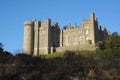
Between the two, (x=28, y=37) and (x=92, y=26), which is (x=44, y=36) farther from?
(x=92, y=26)

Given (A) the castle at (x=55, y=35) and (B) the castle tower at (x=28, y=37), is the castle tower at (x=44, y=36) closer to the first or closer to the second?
(A) the castle at (x=55, y=35)

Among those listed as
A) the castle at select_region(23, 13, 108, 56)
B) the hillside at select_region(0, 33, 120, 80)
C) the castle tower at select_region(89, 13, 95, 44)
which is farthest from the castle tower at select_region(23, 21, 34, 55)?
the hillside at select_region(0, 33, 120, 80)

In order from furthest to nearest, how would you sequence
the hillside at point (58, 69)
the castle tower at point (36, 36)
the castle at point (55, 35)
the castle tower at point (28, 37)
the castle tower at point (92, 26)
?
the castle tower at point (28, 37), the castle tower at point (36, 36), the castle at point (55, 35), the castle tower at point (92, 26), the hillside at point (58, 69)

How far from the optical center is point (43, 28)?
3211 inches

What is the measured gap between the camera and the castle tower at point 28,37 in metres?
80.2

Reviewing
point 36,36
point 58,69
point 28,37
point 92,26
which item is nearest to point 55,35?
point 36,36

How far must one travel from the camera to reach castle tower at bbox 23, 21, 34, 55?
263 feet

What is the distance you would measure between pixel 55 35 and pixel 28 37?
259 inches

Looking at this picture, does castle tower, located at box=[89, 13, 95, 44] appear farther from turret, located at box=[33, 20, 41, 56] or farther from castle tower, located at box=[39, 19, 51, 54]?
turret, located at box=[33, 20, 41, 56]

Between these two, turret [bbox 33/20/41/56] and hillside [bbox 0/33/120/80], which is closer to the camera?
hillside [bbox 0/33/120/80]

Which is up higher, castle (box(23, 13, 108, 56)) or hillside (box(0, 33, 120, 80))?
castle (box(23, 13, 108, 56))

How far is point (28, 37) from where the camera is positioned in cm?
8131

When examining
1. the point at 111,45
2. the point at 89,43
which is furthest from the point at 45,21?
the point at 111,45

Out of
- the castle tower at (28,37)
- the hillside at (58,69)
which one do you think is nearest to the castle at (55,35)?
the castle tower at (28,37)
